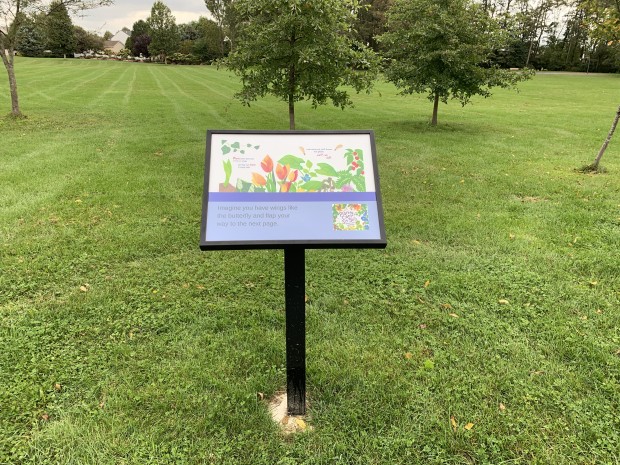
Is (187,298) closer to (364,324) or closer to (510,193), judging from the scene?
(364,324)

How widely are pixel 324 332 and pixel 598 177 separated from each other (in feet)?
23.1

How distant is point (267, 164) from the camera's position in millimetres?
2580

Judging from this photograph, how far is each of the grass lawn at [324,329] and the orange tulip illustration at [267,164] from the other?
59.5 inches

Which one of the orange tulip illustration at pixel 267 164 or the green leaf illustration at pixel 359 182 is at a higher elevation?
the orange tulip illustration at pixel 267 164

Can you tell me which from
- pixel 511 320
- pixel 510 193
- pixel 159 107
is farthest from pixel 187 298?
pixel 159 107

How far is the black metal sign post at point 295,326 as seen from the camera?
2504 mm

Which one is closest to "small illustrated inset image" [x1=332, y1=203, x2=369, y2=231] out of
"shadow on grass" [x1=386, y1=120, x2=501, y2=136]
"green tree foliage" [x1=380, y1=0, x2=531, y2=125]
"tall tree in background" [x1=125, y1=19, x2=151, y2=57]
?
"green tree foliage" [x1=380, y1=0, x2=531, y2=125]

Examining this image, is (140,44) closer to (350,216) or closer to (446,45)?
(446,45)

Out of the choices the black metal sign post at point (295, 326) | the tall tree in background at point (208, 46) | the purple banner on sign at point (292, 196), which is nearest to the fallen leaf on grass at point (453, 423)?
the black metal sign post at point (295, 326)

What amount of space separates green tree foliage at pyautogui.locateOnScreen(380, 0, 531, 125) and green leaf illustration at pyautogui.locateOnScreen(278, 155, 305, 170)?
1045 centimetres

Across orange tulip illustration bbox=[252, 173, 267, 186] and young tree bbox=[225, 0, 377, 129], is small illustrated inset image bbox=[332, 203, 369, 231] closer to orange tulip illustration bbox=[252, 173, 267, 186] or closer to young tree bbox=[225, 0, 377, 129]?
orange tulip illustration bbox=[252, 173, 267, 186]

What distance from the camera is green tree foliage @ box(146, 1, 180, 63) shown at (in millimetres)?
66500

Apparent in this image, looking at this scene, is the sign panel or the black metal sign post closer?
the sign panel

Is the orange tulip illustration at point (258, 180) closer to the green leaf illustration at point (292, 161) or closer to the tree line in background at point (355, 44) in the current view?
the green leaf illustration at point (292, 161)
